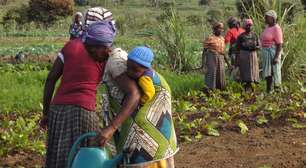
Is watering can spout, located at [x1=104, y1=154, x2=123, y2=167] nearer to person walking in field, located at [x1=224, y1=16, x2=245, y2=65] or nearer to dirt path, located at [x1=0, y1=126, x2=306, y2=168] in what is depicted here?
dirt path, located at [x1=0, y1=126, x2=306, y2=168]

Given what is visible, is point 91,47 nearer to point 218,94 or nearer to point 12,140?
point 12,140

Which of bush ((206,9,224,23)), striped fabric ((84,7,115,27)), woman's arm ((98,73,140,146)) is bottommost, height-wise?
bush ((206,9,224,23))

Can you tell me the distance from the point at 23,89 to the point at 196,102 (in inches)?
110

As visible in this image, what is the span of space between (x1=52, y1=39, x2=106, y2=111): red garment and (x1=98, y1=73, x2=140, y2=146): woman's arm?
1.46ft

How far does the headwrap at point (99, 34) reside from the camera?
4090 mm

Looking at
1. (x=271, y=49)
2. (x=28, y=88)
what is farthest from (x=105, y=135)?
(x=28, y=88)

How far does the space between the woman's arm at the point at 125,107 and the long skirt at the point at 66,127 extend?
1.59ft

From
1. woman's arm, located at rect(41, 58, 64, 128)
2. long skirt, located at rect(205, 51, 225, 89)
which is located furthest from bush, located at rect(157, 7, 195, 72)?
woman's arm, located at rect(41, 58, 64, 128)

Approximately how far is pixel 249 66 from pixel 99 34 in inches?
257

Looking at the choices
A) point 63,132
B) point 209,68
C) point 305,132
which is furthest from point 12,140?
point 209,68

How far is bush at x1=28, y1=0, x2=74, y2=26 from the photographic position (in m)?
35.8

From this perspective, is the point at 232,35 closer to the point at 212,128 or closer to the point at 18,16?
the point at 212,128

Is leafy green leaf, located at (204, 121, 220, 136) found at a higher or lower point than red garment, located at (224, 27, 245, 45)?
lower

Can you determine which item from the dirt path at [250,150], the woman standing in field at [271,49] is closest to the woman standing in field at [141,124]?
the dirt path at [250,150]
